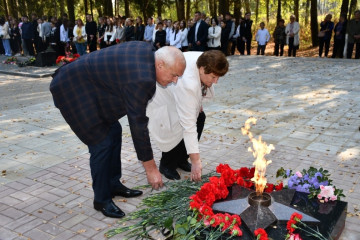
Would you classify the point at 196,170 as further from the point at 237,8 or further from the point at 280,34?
the point at 237,8

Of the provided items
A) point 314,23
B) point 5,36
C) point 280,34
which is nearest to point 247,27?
point 280,34

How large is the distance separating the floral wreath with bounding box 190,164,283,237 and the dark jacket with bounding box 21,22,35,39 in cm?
1745

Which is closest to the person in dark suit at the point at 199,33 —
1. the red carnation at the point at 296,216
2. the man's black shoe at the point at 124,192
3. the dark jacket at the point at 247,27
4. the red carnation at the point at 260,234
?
the dark jacket at the point at 247,27

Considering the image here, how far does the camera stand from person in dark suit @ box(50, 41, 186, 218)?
115 inches

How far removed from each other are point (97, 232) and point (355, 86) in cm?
866

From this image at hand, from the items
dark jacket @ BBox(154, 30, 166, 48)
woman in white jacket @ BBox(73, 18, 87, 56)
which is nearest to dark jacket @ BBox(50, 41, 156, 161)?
dark jacket @ BBox(154, 30, 166, 48)

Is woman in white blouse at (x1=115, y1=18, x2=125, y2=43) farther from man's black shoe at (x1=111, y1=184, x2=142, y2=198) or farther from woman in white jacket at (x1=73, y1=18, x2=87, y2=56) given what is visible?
man's black shoe at (x1=111, y1=184, x2=142, y2=198)

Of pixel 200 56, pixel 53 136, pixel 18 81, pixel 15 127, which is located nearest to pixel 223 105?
pixel 53 136

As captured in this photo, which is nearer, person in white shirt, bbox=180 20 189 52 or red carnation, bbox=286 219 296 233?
red carnation, bbox=286 219 296 233

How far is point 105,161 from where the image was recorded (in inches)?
→ 140

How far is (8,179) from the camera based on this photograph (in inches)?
186

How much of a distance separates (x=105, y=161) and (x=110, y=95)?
677 mm

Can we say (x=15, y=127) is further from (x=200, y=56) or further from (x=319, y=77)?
(x=319, y=77)

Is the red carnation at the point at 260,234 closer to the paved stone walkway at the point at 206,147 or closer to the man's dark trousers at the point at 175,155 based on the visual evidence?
the paved stone walkway at the point at 206,147
